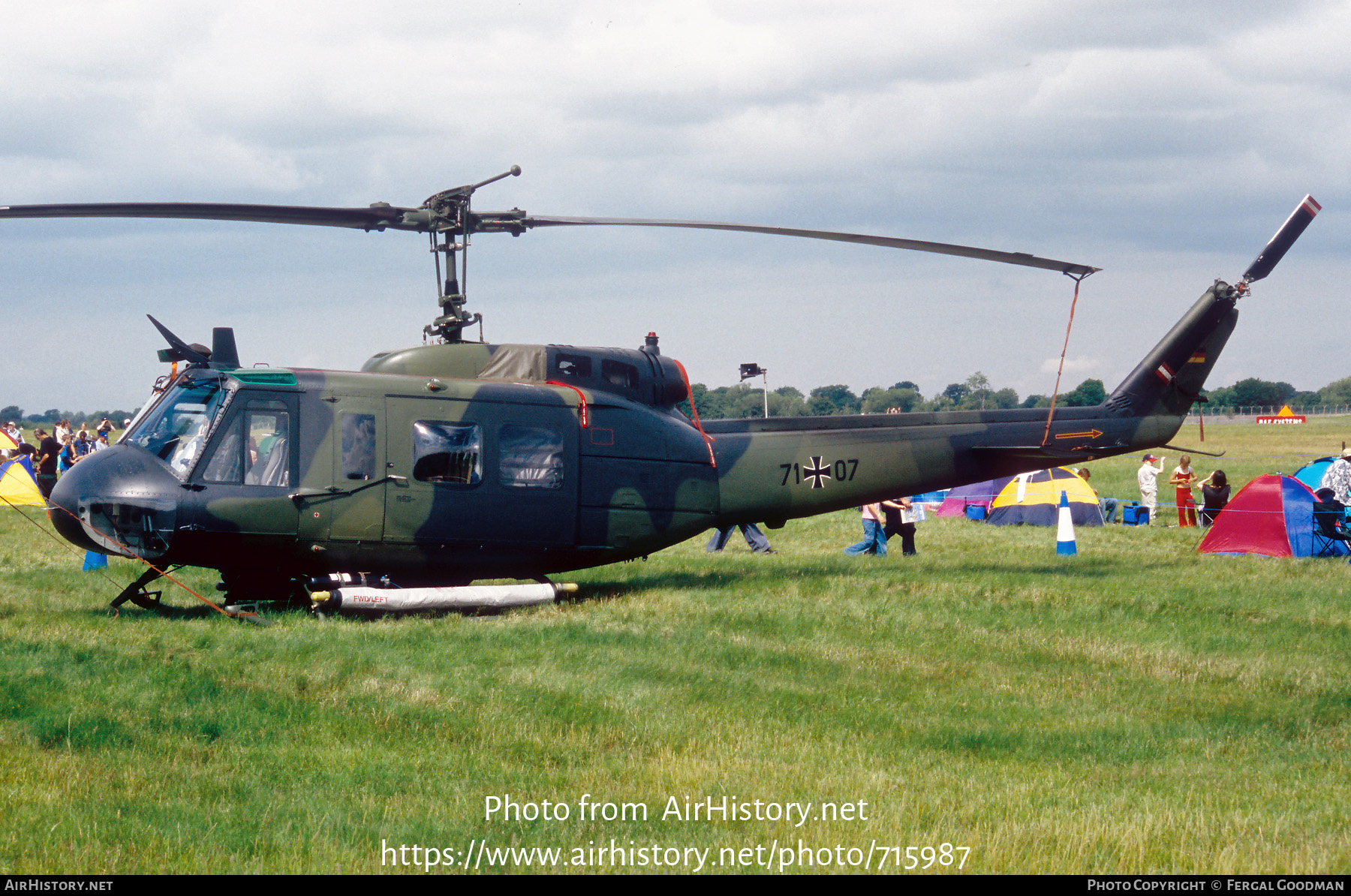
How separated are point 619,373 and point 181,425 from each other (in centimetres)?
466

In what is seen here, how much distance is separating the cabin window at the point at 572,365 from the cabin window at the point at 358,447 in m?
2.28

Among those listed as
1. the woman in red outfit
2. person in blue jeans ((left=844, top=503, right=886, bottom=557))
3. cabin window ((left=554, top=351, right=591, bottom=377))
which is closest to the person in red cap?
the woman in red outfit

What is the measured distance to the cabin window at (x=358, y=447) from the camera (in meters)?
11.2

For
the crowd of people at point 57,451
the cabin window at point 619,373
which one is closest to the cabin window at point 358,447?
the cabin window at point 619,373

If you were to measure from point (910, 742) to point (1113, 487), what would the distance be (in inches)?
1249

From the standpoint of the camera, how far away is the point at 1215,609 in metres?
12.2

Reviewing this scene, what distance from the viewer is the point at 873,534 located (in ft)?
61.9

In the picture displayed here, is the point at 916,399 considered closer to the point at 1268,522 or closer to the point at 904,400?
the point at 904,400

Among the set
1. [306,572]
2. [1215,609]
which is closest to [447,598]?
[306,572]

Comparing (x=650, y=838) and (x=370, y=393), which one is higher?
(x=370, y=393)

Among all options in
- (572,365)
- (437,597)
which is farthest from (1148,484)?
(437,597)

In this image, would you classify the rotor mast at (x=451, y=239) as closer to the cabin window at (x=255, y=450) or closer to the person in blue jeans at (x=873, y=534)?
the cabin window at (x=255, y=450)

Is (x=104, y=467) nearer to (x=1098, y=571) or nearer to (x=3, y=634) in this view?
(x=3, y=634)

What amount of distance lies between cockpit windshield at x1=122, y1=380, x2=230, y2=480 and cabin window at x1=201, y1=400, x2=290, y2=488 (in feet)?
0.65
